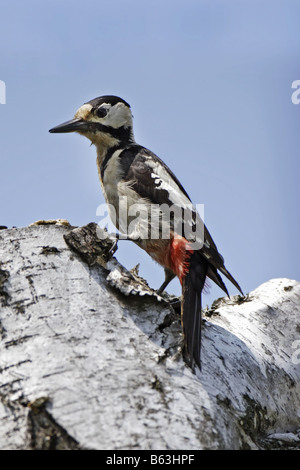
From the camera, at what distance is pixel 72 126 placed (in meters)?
4.21

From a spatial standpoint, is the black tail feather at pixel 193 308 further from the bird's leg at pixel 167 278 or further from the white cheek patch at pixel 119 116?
the white cheek patch at pixel 119 116

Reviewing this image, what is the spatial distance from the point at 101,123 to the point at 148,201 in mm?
868

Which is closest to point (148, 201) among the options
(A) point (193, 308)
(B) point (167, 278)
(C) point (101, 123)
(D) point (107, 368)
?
(B) point (167, 278)

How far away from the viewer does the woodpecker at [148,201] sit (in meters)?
3.52

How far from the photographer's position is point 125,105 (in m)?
4.54

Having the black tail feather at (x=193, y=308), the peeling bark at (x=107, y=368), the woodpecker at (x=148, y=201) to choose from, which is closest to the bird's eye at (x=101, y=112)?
the woodpecker at (x=148, y=201)

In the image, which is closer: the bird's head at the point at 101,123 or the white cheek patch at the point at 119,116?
the bird's head at the point at 101,123

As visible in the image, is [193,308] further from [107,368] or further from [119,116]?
[119,116]

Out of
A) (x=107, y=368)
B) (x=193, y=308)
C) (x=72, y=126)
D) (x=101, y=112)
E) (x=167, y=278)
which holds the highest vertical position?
(x=101, y=112)

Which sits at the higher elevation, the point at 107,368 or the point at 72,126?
the point at 72,126

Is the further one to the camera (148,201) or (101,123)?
(101,123)

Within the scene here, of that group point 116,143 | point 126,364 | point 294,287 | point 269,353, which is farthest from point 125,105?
point 126,364

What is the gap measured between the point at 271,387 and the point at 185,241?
1.03 meters
